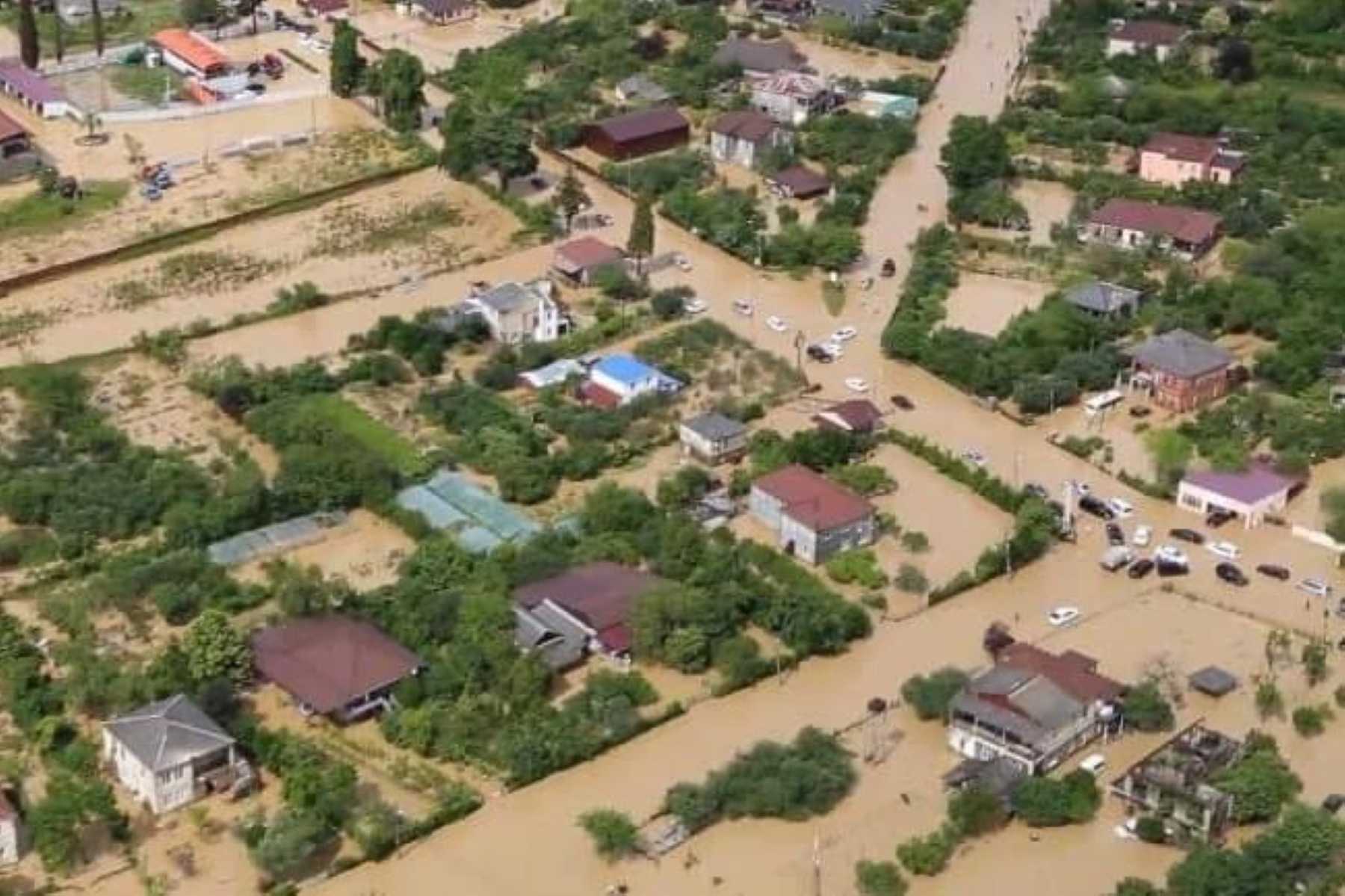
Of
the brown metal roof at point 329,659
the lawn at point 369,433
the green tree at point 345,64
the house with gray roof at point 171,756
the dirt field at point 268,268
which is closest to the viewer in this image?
the house with gray roof at point 171,756

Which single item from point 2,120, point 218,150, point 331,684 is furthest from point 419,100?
point 331,684

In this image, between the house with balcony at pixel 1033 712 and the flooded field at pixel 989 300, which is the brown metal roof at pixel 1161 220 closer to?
the flooded field at pixel 989 300

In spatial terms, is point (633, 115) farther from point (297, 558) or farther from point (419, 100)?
point (297, 558)

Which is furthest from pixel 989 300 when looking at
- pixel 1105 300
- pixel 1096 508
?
pixel 1096 508

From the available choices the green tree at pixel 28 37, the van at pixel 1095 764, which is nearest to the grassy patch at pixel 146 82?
the green tree at pixel 28 37

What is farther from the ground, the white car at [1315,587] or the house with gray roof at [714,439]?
the white car at [1315,587]

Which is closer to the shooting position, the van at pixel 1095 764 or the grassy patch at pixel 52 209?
the van at pixel 1095 764

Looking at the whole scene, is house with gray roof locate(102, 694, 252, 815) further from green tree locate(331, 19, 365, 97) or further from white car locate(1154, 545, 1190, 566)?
green tree locate(331, 19, 365, 97)
